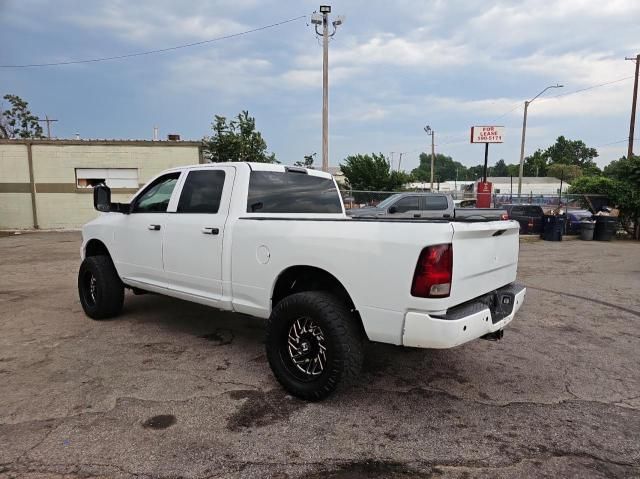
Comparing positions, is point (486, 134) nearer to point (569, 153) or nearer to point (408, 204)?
point (408, 204)

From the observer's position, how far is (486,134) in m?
28.1

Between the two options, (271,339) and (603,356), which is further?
(603,356)

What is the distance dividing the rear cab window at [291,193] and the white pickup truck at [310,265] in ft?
0.05

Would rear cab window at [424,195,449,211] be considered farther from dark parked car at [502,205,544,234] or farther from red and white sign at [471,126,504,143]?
red and white sign at [471,126,504,143]

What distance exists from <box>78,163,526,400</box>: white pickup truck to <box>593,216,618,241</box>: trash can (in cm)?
1645

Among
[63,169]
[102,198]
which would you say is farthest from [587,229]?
[63,169]

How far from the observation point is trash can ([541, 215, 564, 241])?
57.4 ft

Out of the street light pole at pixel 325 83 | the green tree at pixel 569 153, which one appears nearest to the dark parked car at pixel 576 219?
the street light pole at pixel 325 83

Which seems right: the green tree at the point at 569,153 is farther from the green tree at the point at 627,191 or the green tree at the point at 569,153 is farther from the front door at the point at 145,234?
the front door at the point at 145,234

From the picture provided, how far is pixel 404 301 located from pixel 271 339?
1.19 meters

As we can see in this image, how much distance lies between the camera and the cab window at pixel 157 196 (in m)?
4.89

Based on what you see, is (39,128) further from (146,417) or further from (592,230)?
(146,417)

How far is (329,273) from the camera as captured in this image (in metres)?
3.41

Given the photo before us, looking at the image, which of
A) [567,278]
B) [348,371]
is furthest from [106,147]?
[348,371]
